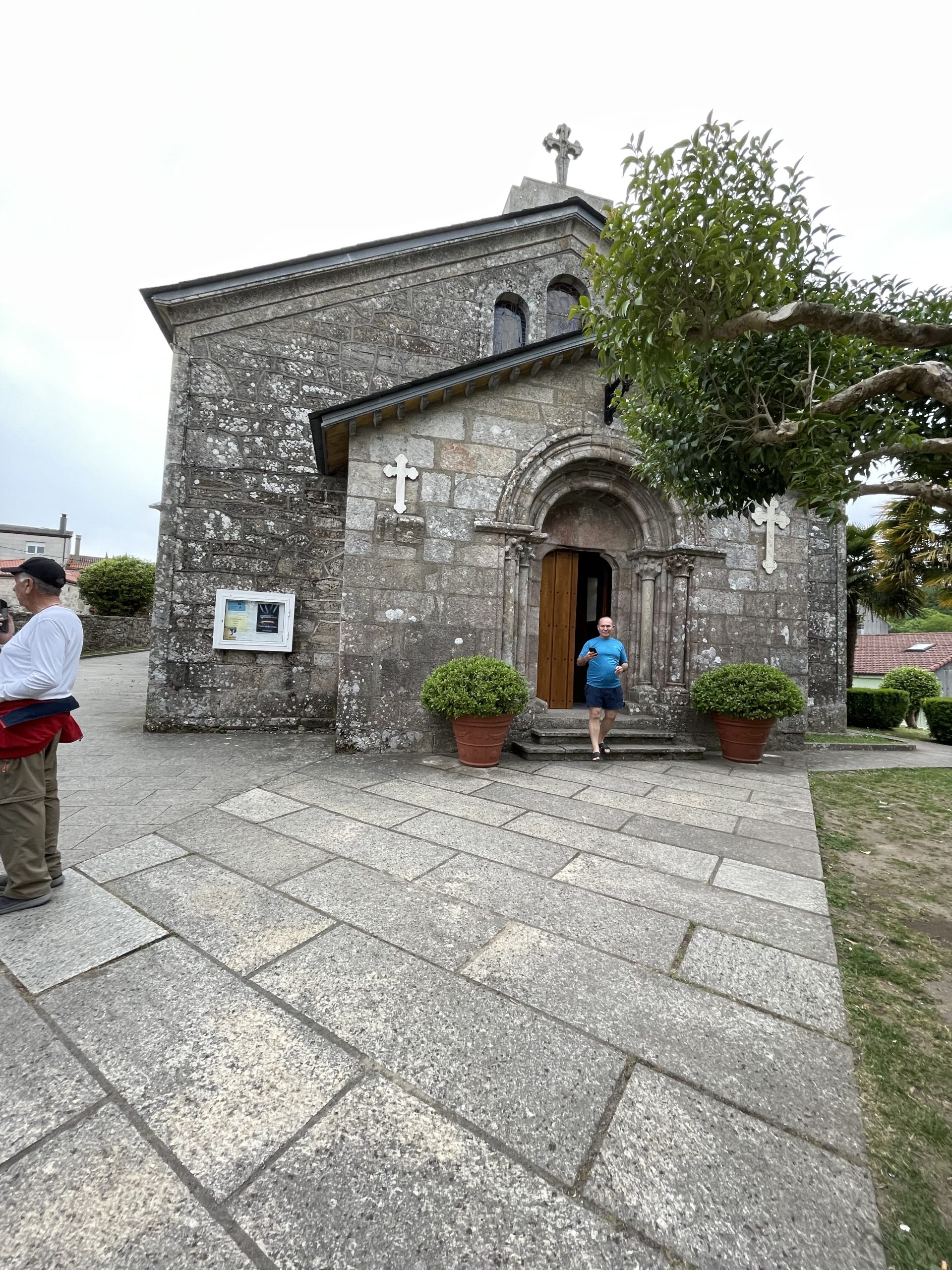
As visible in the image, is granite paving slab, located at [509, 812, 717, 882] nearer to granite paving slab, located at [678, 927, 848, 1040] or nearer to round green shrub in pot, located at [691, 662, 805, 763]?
granite paving slab, located at [678, 927, 848, 1040]

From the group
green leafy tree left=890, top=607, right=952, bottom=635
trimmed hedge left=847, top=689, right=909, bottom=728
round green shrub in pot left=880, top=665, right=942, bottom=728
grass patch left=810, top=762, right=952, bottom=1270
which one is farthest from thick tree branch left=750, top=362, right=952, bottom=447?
green leafy tree left=890, top=607, right=952, bottom=635

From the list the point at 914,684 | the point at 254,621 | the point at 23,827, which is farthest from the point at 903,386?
the point at 914,684

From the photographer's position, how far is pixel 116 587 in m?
19.0

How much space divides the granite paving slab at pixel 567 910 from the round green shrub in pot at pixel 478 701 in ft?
7.60

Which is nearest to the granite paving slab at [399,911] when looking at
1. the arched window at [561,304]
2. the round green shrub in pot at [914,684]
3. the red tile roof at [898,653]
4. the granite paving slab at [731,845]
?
the granite paving slab at [731,845]

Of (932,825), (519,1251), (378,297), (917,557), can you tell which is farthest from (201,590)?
(917,557)

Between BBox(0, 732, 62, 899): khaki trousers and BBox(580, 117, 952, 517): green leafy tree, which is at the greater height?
BBox(580, 117, 952, 517): green leafy tree

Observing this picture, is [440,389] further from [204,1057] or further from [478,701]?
[204,1057]

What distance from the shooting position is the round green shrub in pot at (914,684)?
1240 centimetres

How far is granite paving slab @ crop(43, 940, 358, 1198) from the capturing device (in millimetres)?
1438

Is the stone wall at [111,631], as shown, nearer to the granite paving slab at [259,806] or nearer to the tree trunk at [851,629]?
the granite paving slab at [259,806]

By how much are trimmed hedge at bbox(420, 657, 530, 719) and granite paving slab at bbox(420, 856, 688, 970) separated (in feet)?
7.54

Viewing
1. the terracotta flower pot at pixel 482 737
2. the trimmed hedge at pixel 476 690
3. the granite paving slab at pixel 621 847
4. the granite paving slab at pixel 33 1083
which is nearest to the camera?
the granite paving slab at pixel 33 1083

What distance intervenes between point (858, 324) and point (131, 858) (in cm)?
490
